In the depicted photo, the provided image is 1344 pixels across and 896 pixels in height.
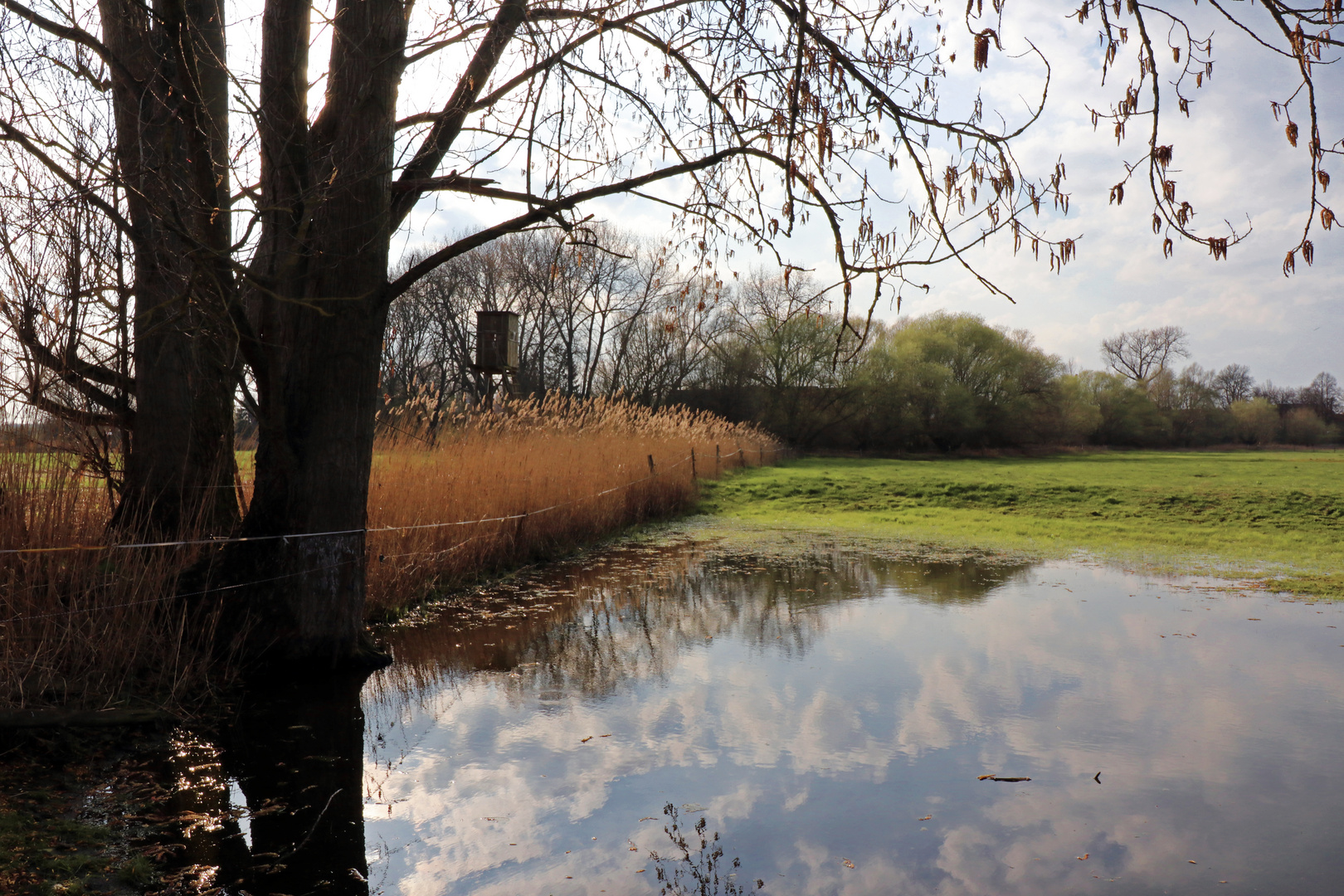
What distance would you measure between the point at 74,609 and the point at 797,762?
9.67 feet

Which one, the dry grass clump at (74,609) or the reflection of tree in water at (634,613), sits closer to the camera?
the dry grass clump at (74,609)

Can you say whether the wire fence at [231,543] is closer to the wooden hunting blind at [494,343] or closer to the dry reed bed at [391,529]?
the dry reed bed at [391,529]

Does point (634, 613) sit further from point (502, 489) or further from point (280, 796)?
point (280, 796)

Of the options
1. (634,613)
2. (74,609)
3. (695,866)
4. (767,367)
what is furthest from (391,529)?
(767,367)

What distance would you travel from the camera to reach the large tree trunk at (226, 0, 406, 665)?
4.24 metres

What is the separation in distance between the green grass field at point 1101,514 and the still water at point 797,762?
3797 mm

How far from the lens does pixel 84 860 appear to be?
2.38m

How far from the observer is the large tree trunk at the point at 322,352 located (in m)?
4.24

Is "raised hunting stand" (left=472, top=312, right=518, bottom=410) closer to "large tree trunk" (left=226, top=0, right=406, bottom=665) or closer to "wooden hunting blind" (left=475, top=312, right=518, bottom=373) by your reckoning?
"wooden hunting blind" (left=475, top=312, right=518, bottom=373)

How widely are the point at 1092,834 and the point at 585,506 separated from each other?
23.6 feet

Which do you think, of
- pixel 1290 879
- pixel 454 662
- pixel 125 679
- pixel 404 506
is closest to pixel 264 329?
pixel 125 679

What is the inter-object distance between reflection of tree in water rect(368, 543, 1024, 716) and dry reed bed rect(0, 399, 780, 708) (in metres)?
0.51

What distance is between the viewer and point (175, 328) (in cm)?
451

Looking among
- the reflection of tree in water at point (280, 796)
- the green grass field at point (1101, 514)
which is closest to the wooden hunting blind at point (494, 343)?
the green grass field at point (1101, 514)
